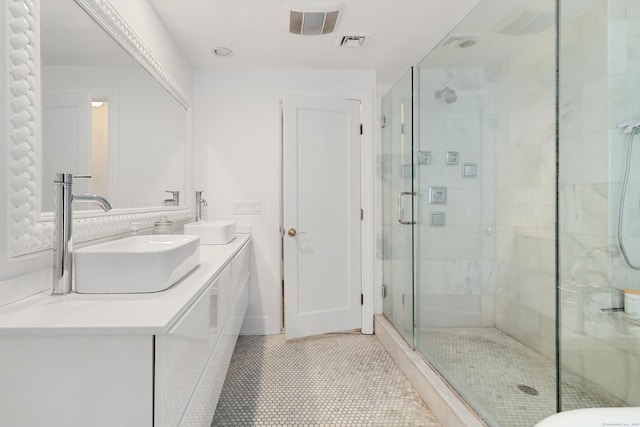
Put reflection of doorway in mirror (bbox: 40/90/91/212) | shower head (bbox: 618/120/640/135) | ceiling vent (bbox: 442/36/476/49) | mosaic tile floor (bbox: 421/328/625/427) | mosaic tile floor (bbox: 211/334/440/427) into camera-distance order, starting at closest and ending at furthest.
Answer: reflection of doorway in mirror (bbox: 40/90/91/212) < mosaic tile floor (bbox: 421/328/625/427) < shower head (bbox: 618/120/640/135) < mosaic tile floor (bbox: 211/334/440/427) < ceiling vent (bbox: 442/36/476/49)

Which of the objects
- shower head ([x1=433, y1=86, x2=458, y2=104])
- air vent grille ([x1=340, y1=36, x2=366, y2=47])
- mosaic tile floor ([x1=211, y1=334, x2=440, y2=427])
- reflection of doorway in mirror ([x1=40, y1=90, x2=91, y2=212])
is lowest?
mosaic tile floor ([x1=211, y1=334, x2=440, y2=427])

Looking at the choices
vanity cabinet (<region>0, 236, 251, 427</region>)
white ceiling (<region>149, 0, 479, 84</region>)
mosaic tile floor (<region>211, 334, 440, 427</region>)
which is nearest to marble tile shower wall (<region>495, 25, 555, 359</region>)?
white ceiling (<region>149, 0, 479, 84</region>)

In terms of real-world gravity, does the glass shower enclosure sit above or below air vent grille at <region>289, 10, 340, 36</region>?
below

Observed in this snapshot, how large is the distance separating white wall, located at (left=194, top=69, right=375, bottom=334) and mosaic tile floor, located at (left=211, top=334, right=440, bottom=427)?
1.50 feet

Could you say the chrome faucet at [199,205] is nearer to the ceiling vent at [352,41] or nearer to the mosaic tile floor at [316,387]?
the mosaic tile floor at [316,387]

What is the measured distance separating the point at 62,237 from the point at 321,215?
1.87 metres

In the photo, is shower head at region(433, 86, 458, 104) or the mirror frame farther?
shower head at region(433, 86, 458, 104)

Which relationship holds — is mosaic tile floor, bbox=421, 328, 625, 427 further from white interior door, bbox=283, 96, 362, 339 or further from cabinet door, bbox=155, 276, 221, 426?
cabinet door, bbox=155, 276, 221, 426

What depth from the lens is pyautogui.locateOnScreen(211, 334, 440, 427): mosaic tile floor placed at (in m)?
1.66

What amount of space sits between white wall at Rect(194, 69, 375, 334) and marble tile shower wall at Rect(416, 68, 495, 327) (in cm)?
112

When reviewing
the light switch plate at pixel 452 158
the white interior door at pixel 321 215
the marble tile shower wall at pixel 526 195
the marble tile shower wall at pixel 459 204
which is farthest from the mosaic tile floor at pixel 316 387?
the light switch plate at pixel 452 158

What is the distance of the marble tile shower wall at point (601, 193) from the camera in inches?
54.9

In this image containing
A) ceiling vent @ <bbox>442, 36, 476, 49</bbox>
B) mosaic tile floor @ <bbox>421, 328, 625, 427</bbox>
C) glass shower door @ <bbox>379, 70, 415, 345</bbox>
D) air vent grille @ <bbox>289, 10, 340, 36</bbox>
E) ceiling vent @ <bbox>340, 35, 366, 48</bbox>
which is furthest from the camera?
glass shower door @ <bbox>379, 70, 415, 345</bbox>

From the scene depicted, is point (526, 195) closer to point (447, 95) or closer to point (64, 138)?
point (447, 95)
